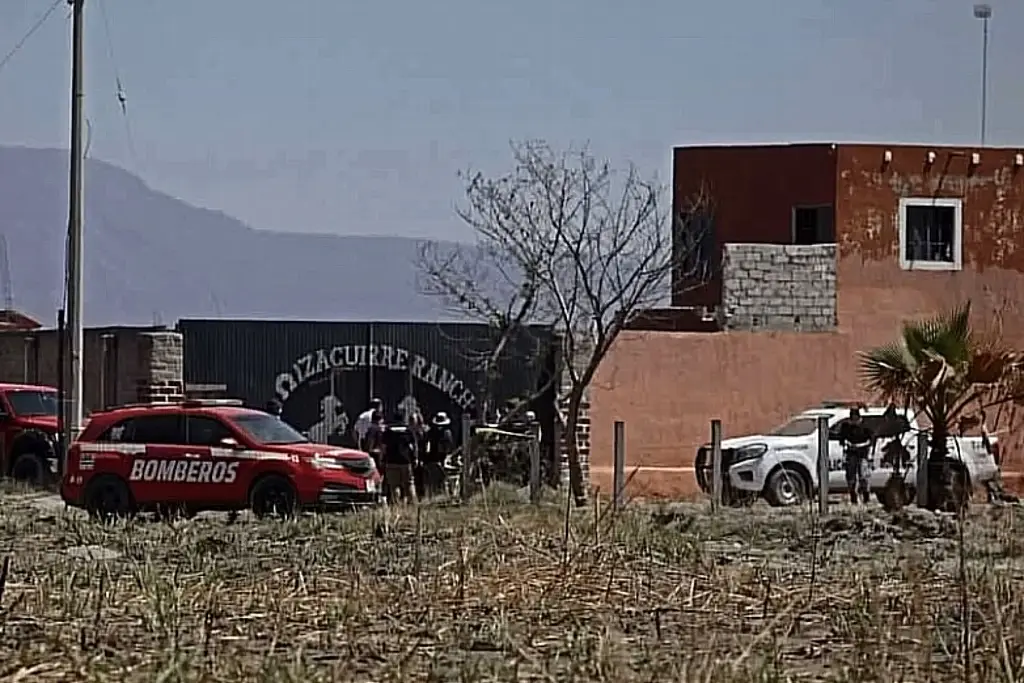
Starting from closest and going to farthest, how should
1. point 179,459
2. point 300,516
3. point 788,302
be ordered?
1. point 300,516
2. point 179,459
3. point 788,302

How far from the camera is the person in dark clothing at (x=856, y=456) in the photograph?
28.3 m

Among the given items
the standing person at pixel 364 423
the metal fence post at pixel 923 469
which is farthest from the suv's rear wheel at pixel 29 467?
the metal fence post at pixel 923 469

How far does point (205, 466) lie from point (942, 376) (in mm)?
9463

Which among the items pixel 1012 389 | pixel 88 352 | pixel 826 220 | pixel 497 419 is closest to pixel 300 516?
pixel 1012 389

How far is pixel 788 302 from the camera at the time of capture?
122 ft

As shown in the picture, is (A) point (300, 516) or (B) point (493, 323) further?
(B) point (493, 323)

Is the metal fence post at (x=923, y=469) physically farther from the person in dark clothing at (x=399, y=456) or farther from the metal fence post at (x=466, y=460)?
the person in dark clothing at (x=399, y=456)

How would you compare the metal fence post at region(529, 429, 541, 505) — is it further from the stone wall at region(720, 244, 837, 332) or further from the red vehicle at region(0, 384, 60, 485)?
the red vehicle at region(0, 384, 60, 485)

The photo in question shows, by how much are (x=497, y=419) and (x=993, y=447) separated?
27.3 ft

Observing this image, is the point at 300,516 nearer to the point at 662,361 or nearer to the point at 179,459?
the point at 179,459

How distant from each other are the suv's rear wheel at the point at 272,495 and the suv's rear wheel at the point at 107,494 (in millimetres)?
1698

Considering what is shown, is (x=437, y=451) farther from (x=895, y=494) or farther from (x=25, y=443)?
(x=895, y=494)

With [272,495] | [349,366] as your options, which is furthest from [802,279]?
[272,495]

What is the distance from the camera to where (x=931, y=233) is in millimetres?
38531
